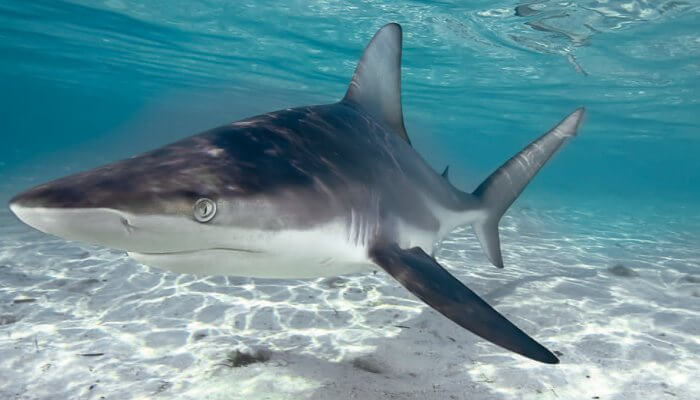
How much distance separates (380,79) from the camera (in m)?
4.43

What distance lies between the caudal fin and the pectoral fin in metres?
2.21

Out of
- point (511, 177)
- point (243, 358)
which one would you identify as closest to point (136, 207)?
point (243, 358)

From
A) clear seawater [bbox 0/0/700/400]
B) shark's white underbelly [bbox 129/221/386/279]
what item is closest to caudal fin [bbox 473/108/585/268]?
clear seawater [bbox 0/0/700/400]

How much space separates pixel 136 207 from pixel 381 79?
321cm

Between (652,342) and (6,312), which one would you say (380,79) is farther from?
(6,312)

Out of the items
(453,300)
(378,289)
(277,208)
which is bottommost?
(378,289)

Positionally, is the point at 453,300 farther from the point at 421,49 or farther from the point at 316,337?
the point at 421,49

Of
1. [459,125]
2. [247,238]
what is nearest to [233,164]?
[247,238]

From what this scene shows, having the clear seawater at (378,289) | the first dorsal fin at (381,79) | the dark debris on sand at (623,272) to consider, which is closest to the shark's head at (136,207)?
the clear seawater at (378,289)

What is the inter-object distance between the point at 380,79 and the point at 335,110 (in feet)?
3.45

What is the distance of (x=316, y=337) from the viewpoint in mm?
4129

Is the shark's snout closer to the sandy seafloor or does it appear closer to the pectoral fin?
the pectoral fin

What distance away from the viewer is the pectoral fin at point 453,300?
82.3 inches

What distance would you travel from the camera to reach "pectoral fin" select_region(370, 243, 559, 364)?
6.85 ft
